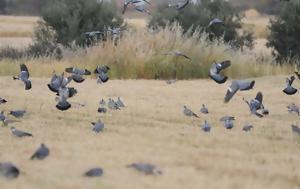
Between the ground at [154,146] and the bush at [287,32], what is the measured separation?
7613mm

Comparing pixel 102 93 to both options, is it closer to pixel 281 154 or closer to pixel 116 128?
pixel 116 128

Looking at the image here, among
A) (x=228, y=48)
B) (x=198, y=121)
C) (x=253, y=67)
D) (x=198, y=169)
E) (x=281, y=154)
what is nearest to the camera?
(x=198, y=169)

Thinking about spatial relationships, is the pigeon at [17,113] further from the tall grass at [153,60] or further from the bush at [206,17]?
the bush at [206,17]

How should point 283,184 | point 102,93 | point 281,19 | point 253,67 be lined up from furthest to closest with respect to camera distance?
point 281,19, point 253,67, point 102,93, point 283,184

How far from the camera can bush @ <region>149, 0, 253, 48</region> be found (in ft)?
46.2

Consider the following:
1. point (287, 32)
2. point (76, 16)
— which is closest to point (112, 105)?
point (287, 32)

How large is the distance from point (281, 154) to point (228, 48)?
22.4 feet

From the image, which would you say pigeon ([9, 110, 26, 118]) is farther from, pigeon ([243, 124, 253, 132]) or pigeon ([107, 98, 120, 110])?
pigeon ([243, 124, 253, 132])

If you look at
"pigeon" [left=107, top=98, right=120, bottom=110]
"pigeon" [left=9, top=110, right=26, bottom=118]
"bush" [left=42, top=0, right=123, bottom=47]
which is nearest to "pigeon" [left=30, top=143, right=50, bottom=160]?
"pigeon" [left=9, top=110, right=26, bottom=118]

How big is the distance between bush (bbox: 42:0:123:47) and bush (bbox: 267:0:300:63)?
3.45 meters

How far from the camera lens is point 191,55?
8602 mm

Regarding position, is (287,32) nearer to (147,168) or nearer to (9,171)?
(147,168)

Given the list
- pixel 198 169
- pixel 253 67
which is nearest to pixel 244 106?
pixel 198 169

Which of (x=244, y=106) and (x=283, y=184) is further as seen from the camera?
(x=244, y=106)
